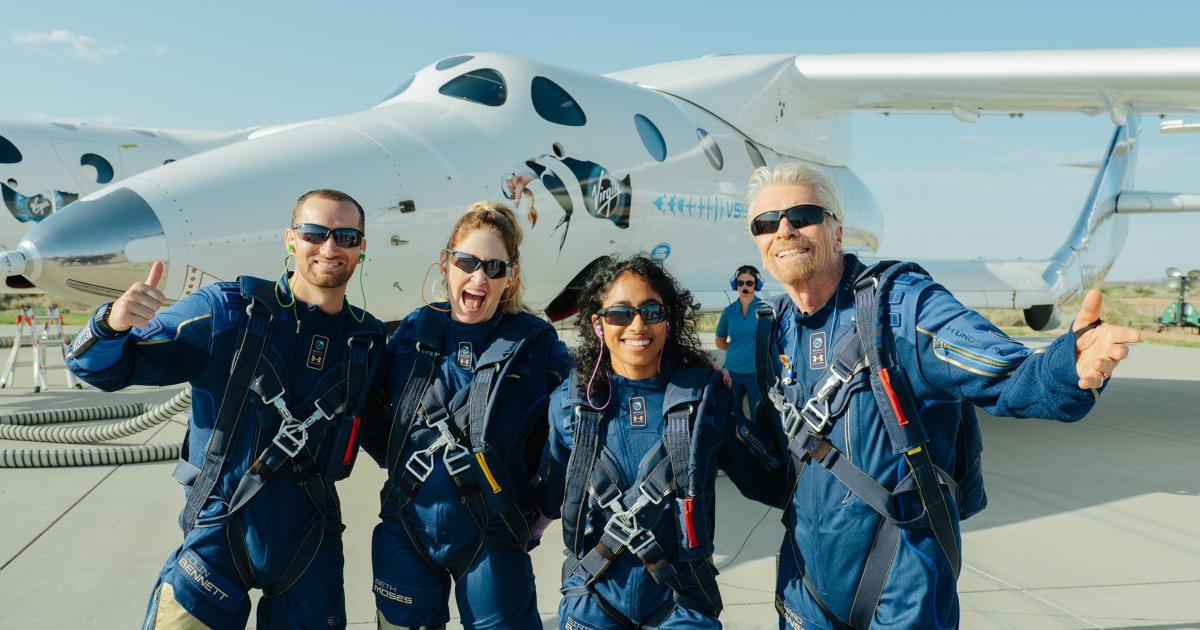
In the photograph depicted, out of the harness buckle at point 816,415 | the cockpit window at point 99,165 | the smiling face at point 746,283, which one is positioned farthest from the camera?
the cockpit window at point 99,165

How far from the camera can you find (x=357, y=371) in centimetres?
269

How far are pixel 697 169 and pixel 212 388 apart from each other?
6517mm

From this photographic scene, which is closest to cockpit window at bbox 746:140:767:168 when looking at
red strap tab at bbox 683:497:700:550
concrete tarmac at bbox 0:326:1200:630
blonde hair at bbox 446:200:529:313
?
concrete tarmac at bbox 0:326:1200:630

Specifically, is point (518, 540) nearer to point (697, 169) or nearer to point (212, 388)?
point (212, 388)

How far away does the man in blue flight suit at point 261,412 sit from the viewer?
2.45 metres

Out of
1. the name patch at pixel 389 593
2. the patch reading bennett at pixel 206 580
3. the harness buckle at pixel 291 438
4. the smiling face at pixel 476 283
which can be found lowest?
the name patch at pixel 389 593

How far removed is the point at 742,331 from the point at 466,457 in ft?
16.7

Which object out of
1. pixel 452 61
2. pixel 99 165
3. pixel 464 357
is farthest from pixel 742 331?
pixel 99 165

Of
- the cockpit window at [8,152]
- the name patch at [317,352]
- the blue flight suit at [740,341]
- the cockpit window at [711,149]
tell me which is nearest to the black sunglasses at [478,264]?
the name patch at [317,352]

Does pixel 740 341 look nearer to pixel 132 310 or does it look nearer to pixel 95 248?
pixel 95 248

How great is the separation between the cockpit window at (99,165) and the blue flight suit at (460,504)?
12906 mm

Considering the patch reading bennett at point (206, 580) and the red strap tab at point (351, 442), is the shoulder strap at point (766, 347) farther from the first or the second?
the patch reading bennett at point (206, 580)

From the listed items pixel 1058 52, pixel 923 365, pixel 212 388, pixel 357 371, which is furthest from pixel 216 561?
pixel 1058 52

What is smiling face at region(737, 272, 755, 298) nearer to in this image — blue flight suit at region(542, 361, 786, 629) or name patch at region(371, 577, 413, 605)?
blue flight suit at region(542, 361, 786, 629)
